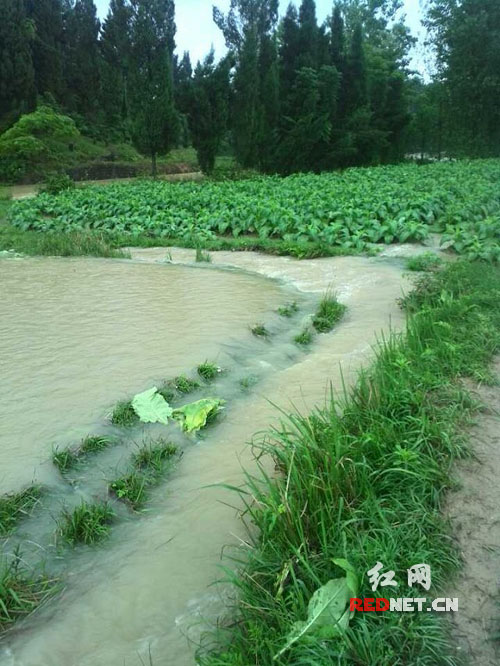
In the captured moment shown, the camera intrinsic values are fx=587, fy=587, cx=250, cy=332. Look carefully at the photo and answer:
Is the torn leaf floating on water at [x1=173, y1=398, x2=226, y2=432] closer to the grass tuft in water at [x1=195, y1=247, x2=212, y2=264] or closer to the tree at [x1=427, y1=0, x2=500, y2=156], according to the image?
the grass tuft in water at [x1=195, y1=247, x2=212, y2=264]

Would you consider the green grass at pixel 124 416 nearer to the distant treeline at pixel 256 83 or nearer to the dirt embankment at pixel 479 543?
the dirt embankment at pixel 479 543

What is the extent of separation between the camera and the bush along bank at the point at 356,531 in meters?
1.93

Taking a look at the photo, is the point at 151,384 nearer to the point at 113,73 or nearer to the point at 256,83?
the point at 256,83

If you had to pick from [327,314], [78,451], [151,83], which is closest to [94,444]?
[78,451]

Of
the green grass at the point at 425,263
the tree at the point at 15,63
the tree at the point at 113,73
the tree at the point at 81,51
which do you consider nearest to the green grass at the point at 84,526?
the green grass at the point at 425,263

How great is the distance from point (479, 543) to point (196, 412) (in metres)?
2.10

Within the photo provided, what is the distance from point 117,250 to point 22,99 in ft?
62.5

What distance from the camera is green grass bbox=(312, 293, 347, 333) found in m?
5.88

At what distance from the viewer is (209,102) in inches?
851

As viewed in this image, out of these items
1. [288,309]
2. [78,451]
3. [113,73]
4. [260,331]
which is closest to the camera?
[78,451]

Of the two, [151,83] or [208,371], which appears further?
[151,83]

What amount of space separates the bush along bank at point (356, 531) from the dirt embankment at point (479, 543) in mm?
56

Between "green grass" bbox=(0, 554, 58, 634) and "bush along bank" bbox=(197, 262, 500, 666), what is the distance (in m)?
0.76

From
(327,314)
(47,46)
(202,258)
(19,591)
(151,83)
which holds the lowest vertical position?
(19,591)
